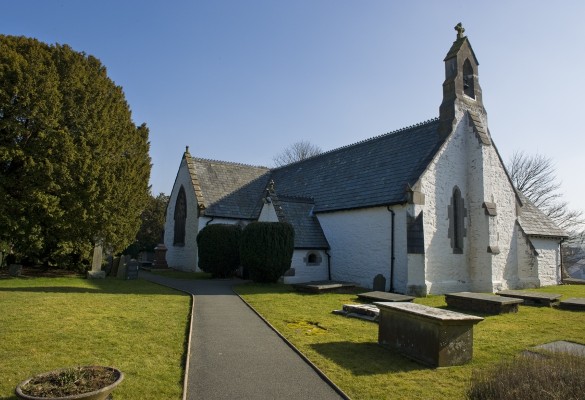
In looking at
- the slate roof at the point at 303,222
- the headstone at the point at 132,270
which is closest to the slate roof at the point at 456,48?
the slate roof at the point at 303,222

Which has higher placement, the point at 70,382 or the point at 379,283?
the point at 379,283

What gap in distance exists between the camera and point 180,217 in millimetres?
30500

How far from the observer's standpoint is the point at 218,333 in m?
9.08

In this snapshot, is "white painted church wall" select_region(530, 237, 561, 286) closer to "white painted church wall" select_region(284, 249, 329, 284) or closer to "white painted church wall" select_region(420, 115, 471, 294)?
"white painted church wall" select_region(420, 115, 471, 294)

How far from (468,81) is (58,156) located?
68.1ft

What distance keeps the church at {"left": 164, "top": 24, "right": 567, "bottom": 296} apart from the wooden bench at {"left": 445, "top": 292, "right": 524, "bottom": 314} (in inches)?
113

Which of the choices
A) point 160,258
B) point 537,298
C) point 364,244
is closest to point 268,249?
point 364,244

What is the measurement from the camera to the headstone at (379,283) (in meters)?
18.0

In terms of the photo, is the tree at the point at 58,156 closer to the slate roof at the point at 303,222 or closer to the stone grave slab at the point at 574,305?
the slate roof at the point at 303,222

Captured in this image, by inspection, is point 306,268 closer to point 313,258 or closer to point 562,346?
point 313,258

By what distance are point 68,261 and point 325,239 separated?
43.9 feet

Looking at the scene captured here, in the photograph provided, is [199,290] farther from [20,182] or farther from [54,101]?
[54,101]

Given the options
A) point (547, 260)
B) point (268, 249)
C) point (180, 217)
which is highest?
point (180, 217)

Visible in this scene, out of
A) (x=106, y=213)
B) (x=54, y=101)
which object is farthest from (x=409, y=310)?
(x=54, y=101)
